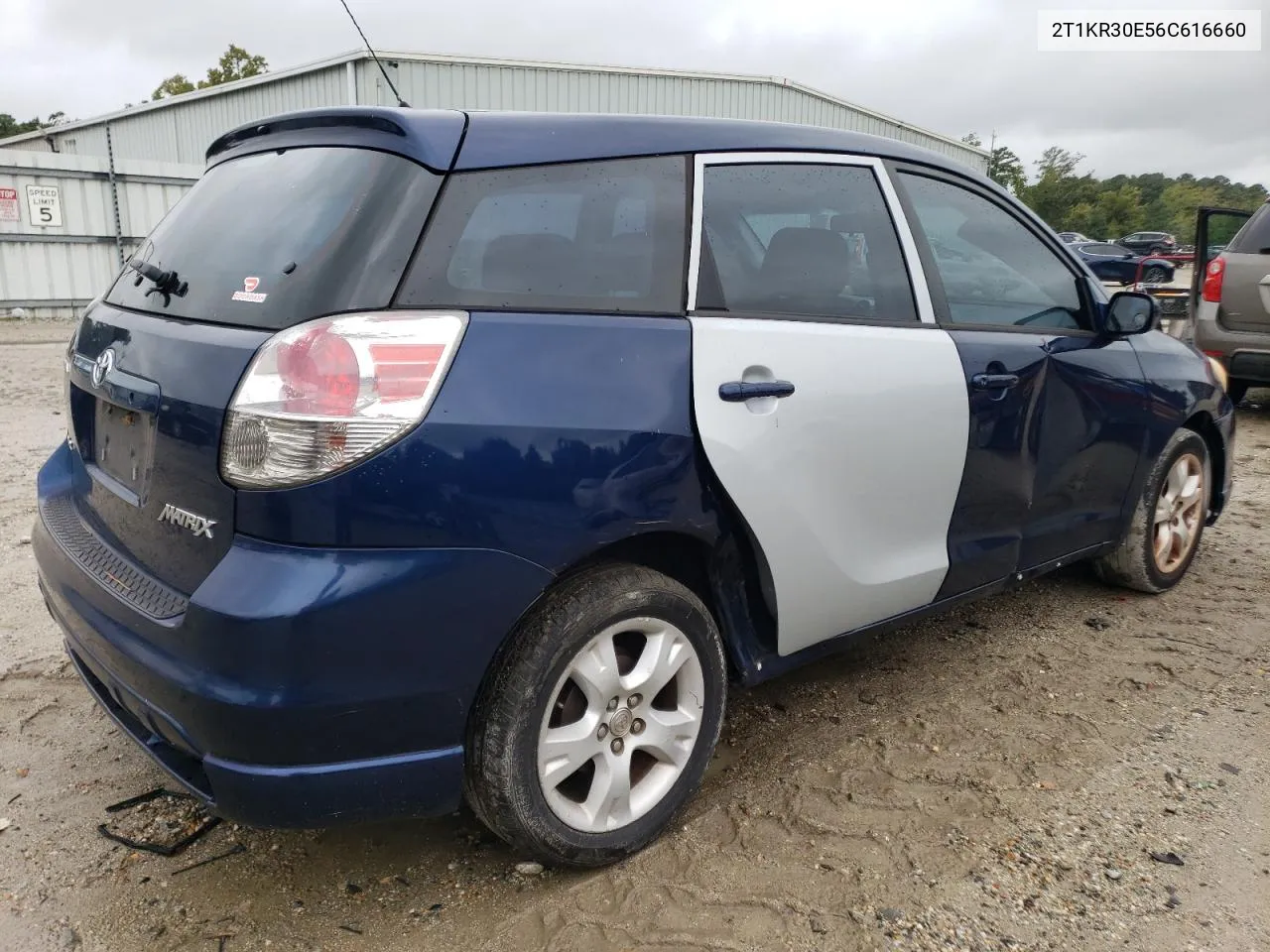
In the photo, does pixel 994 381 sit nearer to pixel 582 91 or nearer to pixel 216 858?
A: pixel 216 858

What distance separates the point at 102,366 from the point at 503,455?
107cm

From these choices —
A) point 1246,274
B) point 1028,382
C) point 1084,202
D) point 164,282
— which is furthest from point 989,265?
point 1084,202

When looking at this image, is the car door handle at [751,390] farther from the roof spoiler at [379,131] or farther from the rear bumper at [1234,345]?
Result: the rear bumper at [1234,345]

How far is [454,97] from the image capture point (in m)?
19.8

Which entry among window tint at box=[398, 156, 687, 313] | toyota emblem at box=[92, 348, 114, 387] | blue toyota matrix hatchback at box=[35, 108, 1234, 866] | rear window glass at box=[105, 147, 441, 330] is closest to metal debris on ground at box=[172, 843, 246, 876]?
blue toyota matrix hatchback at box=[35, 108, 1234, 866]

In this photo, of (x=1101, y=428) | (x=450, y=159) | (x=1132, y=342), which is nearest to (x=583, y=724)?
(x=450, y=159)

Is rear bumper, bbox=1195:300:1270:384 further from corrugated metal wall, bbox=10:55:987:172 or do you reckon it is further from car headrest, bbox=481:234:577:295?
corrugated metal wall, bbox=10:55:987:172

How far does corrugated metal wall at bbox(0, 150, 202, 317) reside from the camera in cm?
1445

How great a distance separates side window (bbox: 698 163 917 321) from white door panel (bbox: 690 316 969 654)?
8cm

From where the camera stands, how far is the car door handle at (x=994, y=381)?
9.48 ft

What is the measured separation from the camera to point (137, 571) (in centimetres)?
209

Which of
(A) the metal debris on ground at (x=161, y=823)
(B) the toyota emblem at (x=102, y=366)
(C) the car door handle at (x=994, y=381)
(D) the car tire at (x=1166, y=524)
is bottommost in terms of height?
(A) the metal debris on ground at (x=161, y=823)

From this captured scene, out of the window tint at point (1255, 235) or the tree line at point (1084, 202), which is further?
the tree line at point (1084, 202)

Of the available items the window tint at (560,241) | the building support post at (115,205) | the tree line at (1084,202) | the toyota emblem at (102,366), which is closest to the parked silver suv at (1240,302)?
the window tint at (560,241)
